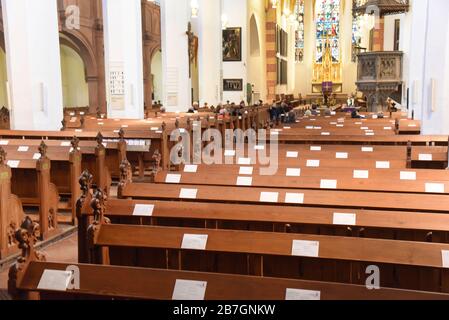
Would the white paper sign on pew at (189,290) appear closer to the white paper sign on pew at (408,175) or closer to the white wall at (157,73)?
the white paper sign on pew at (408,175)

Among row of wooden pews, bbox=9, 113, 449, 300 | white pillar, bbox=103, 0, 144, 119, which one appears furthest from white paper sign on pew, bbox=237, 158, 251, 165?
white pillar, bbox=103, 0, 144, 119

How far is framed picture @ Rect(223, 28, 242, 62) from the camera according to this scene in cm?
2031

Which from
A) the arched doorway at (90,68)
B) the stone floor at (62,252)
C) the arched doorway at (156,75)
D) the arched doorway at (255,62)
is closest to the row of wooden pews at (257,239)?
the stone floor at (62,252)

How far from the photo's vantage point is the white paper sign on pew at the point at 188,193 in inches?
154

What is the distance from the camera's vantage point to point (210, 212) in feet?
11.3

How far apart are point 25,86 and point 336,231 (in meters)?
7.49

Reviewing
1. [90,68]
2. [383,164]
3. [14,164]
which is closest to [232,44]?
[90,68]

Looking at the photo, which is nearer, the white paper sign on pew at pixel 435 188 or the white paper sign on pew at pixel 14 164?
the white paper sign on pew at pixel 435 188

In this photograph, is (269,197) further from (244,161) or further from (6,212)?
(6,212)

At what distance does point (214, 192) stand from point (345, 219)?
117cm

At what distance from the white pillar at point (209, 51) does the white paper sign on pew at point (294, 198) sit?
14.8m

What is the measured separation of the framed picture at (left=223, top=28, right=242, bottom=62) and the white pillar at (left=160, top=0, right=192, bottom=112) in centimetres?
425

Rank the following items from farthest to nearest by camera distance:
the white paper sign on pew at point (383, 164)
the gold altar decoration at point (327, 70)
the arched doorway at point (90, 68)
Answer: the gold altar decoration at point (327, 70), the arched doorway at point (90, 68), the white paper sign on pew at point (383, 164)

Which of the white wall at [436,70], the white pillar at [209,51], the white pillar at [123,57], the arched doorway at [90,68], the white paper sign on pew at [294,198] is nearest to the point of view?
the white paper sign on pew at [294,198]
